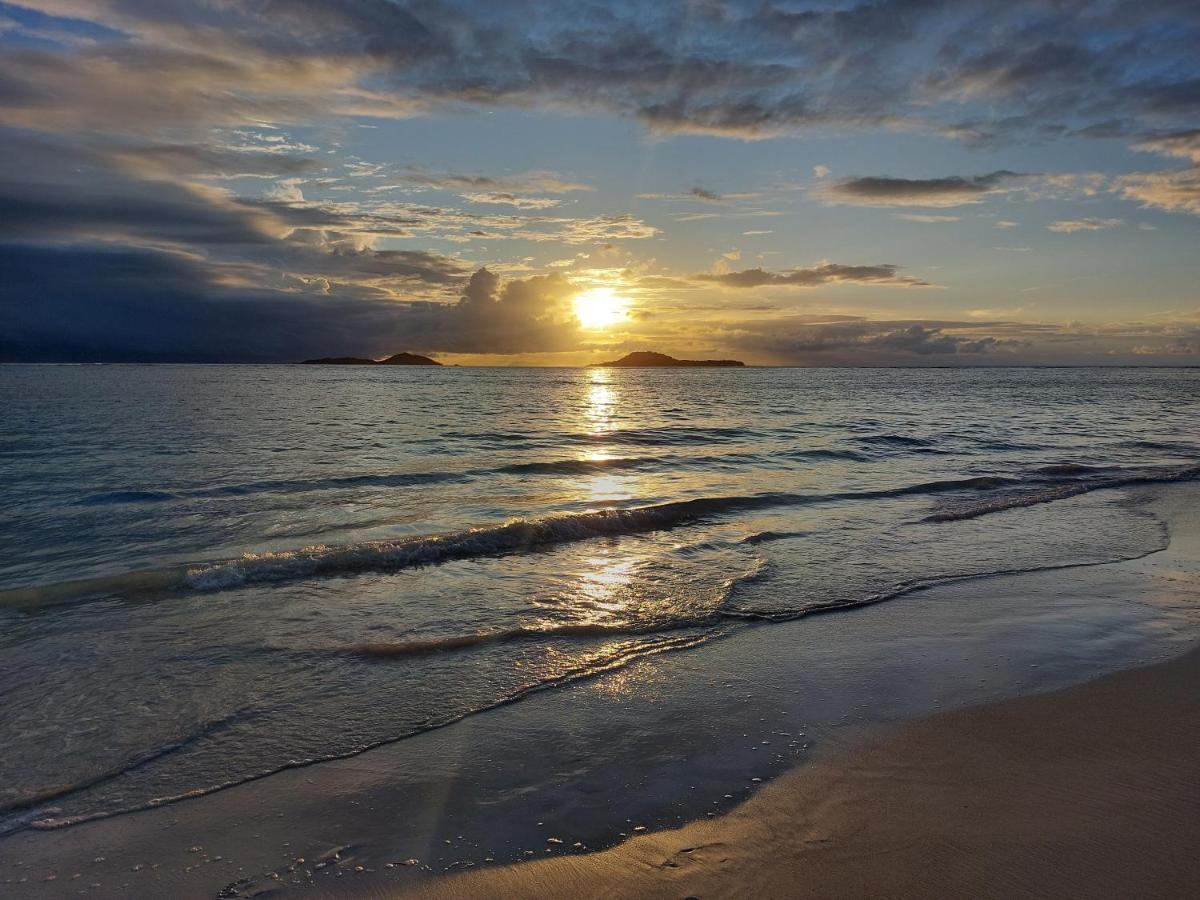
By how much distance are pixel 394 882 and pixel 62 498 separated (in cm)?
1820

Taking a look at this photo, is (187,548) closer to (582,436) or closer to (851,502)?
(851,502)

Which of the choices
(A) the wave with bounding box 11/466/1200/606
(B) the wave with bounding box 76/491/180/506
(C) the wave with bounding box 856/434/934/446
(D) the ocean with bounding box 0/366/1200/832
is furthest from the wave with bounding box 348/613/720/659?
(C) the wave with bounding box 856/434/934/446

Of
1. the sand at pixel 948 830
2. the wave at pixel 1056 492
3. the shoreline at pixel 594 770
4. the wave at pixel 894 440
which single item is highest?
the wave at pixel 894 440

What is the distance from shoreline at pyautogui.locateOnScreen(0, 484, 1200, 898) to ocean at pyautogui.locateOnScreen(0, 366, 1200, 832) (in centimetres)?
39

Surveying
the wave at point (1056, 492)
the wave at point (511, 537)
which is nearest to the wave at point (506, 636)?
the wave at point (511, 537)

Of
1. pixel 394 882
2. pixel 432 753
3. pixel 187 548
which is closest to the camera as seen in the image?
pixel 394 882

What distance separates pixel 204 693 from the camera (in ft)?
22.5

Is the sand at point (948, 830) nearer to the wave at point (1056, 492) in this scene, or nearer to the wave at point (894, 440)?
the wave at point (1056, 492)

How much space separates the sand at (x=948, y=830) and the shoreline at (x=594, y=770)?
0.18ft

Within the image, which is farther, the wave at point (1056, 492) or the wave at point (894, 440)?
the wave at point (894, 440)

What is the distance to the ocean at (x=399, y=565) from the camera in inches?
248

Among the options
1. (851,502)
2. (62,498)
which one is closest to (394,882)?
(851,502)

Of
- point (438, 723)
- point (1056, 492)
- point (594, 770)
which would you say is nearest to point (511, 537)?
point (438, 723)

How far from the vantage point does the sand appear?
400 centimetres
